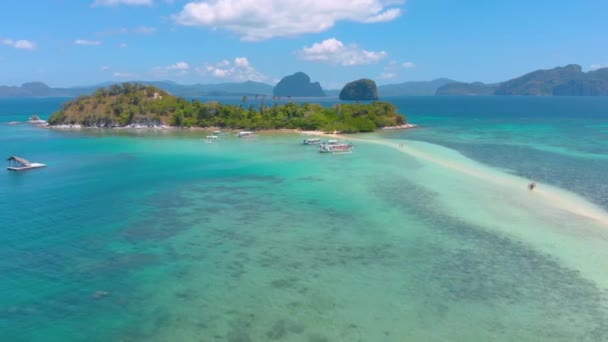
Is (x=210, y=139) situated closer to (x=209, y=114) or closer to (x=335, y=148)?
(x=209, y=114)

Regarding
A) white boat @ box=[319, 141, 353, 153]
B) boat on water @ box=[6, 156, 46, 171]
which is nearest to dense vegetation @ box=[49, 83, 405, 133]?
white boat @ box=[319, 141, 353, 153]

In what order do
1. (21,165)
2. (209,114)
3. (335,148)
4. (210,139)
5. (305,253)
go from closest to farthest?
1. (305,253)
2. (21,165)
3. (335,148)
4. (210,139)
5. (209,114)

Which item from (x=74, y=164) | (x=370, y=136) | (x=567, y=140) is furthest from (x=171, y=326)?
(x=567, y=140)

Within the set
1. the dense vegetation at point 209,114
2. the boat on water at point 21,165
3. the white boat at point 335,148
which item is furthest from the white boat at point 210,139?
the boat on water at point 21,165

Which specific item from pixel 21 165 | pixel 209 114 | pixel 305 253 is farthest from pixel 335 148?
pixel 209 114

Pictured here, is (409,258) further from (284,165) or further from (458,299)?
(284,165)

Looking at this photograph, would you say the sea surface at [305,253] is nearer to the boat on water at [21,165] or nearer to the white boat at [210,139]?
the boat on water at [21,165]

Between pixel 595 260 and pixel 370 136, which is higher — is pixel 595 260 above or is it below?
below
